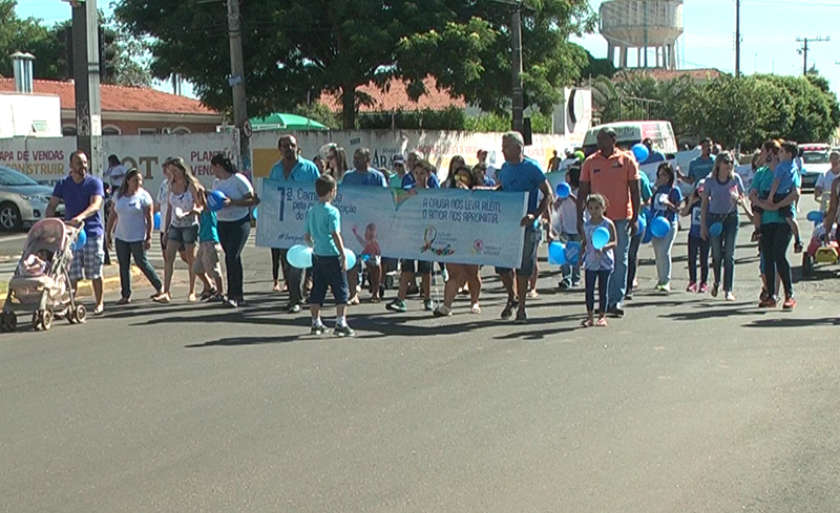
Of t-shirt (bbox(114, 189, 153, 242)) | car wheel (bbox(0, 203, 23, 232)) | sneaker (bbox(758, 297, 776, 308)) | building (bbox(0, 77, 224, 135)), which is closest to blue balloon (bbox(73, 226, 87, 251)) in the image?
t-shirt (bbox(114, 189, 153, 242))

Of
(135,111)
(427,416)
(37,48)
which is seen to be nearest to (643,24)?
(37,48)

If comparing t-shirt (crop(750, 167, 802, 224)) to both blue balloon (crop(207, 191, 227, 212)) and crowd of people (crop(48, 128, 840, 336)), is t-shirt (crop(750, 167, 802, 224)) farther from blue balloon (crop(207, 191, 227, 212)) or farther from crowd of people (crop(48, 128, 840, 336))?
blue balloon (crop(207, 191, 227, 212))

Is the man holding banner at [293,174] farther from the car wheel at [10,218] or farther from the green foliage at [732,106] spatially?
the green foliage at [732,106]

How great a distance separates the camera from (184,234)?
1323 centimetres

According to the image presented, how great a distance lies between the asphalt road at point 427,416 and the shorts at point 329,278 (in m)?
0.45

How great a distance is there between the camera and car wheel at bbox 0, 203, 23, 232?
25156 mm

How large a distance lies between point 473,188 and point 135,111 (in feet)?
124

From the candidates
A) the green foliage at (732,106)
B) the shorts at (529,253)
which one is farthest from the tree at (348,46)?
the green foliage at (732,106)

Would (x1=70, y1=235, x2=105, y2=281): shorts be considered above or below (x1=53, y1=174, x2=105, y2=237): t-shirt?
below

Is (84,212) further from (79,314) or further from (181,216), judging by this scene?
(181,216)

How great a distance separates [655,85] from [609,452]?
7364cm

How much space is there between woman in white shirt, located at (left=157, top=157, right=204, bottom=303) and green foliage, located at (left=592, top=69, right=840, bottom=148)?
51045mm

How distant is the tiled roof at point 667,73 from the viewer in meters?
84.6

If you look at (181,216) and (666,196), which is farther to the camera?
(666,196)
